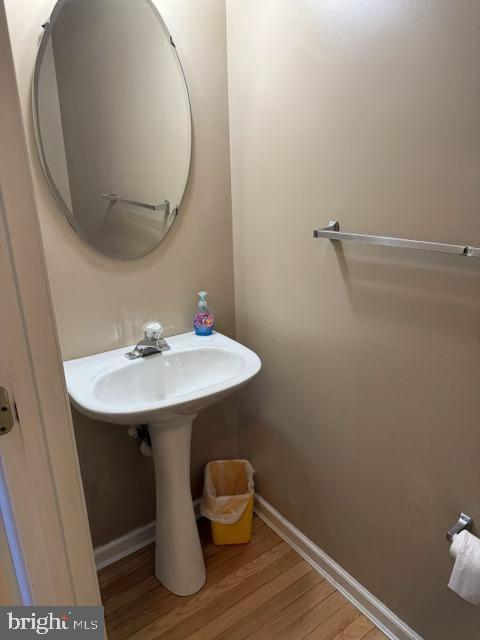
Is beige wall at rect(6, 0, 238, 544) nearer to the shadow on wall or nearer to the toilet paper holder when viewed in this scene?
the shadow on wall

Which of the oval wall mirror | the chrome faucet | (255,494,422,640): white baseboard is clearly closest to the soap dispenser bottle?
the chrome faucet

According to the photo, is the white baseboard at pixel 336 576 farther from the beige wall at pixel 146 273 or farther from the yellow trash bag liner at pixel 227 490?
the beige wall at pixel 146 273

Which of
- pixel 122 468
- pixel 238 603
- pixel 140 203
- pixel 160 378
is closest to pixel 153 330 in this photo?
pixel 160 378

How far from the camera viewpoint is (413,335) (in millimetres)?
1243

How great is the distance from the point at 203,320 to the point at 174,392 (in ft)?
0.95

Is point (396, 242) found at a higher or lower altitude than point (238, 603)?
higher

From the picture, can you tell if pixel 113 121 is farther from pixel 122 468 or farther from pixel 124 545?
pixel 124 545

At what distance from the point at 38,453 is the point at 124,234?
0.88 meters

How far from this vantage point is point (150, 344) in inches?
63.0

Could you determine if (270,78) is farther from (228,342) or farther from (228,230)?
(228,342)

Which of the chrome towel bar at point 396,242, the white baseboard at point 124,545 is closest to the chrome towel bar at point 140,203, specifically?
the chrome towel bar at point 396,242

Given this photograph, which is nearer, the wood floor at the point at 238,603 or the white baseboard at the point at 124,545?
the wood floor at the point at 238,603

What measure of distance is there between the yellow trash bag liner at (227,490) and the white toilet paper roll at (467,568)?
2.72 feet

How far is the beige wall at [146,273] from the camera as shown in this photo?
1.47 meters
